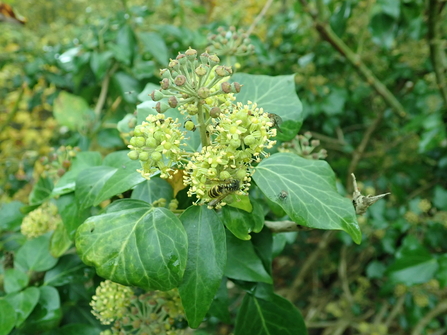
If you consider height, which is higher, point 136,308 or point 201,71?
point 201,71

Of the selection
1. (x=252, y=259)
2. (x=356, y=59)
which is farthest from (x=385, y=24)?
(x=252, y=259)

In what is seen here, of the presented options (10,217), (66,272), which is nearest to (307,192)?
(66,272)

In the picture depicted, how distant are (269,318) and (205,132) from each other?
60 cm

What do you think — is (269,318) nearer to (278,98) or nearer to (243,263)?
(243,263)

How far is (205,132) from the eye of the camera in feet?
2.61

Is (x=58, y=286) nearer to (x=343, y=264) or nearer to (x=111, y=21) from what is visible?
(x=111, y=21)

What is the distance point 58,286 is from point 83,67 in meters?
1.28

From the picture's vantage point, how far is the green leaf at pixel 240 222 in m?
0.83

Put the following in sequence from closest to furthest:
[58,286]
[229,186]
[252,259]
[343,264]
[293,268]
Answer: [229,186] < [252,259] < [58,286] < [343,264] < [293,268]

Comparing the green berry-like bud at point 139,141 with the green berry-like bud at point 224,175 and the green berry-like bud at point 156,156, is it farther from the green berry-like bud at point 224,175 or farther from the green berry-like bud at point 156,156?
the green berry-like bud at point 224,175

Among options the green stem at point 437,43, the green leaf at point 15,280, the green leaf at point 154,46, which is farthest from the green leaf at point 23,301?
the green stem at point 437,43

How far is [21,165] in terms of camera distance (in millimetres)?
2105

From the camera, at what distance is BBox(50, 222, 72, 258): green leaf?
1112 mm

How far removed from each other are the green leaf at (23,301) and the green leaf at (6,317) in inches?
1.0
